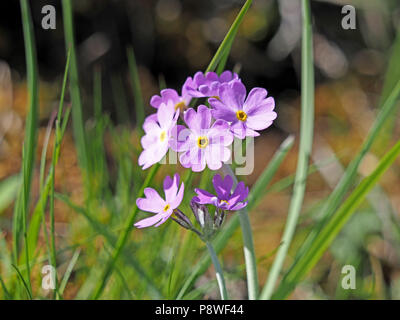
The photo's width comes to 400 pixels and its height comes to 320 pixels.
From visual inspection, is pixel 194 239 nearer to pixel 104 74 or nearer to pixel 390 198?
pixel 390 198

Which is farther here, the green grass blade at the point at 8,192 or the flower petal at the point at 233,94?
the green grass blade at the point at 8,192

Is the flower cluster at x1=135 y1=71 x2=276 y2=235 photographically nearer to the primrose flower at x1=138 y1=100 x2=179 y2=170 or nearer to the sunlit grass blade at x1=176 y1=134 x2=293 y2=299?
the primrose flower at x1=138 y1=100 x2=179 y2=170

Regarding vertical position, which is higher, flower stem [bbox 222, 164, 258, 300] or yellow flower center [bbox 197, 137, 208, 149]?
yellow flower center [bbox 197, 137, 208, 149]

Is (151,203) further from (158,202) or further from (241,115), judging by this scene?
(241,115)

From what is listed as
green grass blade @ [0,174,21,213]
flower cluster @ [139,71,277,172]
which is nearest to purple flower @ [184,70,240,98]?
flower cluster @ [139,71,277,172]

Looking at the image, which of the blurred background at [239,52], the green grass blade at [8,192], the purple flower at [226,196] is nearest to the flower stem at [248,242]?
the purple flower at [226,196]

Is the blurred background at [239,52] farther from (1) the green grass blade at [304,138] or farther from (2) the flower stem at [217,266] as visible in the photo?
(2) the flower stem at [217,266]
